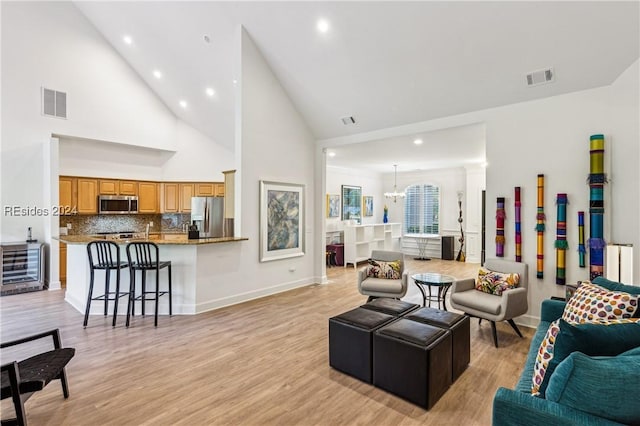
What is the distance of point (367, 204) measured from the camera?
34.4 feet

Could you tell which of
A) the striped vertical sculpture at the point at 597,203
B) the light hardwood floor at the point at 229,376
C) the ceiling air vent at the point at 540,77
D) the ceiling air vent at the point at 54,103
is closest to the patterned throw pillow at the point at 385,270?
the light hardwood floor at the point at 229,376

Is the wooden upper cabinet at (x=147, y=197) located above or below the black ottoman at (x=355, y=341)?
above

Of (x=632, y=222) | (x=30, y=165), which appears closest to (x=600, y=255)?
(x=632, y=222)

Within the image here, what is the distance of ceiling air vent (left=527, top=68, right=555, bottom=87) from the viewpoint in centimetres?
372

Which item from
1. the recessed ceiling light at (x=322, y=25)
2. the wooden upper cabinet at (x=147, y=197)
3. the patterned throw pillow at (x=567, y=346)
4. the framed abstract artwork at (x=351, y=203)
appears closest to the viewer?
the patterned throw pillow at (x=567, y=346)

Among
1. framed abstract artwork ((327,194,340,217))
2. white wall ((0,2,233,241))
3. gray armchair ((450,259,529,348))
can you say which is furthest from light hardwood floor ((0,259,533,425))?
framed abstract artwork ((327,194,340,217))

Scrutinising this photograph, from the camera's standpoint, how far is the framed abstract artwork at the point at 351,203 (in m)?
9.57

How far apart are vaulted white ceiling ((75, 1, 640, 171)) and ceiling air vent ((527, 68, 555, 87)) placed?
6 cm

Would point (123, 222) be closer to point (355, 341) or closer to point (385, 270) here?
point (385, 270)

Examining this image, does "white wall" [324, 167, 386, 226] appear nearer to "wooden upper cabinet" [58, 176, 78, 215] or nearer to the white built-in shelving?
the white built-in shelving

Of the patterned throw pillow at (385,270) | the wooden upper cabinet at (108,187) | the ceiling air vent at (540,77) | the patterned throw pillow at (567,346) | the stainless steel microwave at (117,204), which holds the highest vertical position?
the ceiling air vent at (540,77)

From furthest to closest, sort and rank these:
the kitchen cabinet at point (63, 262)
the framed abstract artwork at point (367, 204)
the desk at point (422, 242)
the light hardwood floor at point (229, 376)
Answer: the framed abstract artwork at point (367, 204), the desk at point (422, 242), the kitchen cabinet at point (63, 262), the light hardwood floor at point (229, 376)

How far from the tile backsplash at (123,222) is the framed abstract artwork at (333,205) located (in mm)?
3804

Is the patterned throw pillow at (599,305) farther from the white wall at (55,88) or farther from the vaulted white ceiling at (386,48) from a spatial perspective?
the white wall at (55,88)
